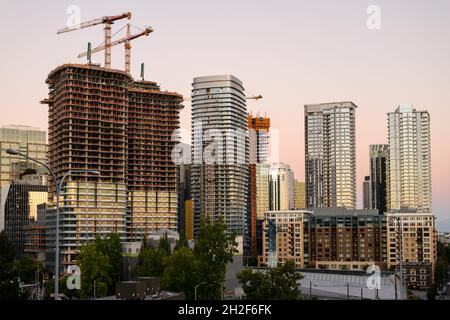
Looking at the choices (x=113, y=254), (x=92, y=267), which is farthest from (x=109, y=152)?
(x=92, y=267)

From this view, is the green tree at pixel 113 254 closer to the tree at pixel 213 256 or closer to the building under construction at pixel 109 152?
the tree at pixel 213 256

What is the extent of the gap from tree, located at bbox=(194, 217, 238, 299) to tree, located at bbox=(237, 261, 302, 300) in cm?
951

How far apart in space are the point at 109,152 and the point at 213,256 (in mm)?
100906

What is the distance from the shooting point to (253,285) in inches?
2100

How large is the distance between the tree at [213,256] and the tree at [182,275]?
105 centimetres

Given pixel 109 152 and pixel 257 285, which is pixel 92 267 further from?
pixel 109 152

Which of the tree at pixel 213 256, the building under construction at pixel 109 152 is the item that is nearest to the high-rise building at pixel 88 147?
the building under construction at pixel 109 152

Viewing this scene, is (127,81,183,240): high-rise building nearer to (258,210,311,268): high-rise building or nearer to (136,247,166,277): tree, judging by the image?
(258,210,311,268): high-rise building

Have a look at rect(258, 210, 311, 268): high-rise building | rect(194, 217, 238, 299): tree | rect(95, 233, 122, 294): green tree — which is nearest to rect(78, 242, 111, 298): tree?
rect(95, 233, 122, 294): green tree

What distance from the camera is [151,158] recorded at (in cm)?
18012

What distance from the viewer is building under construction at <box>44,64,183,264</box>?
511 ft
